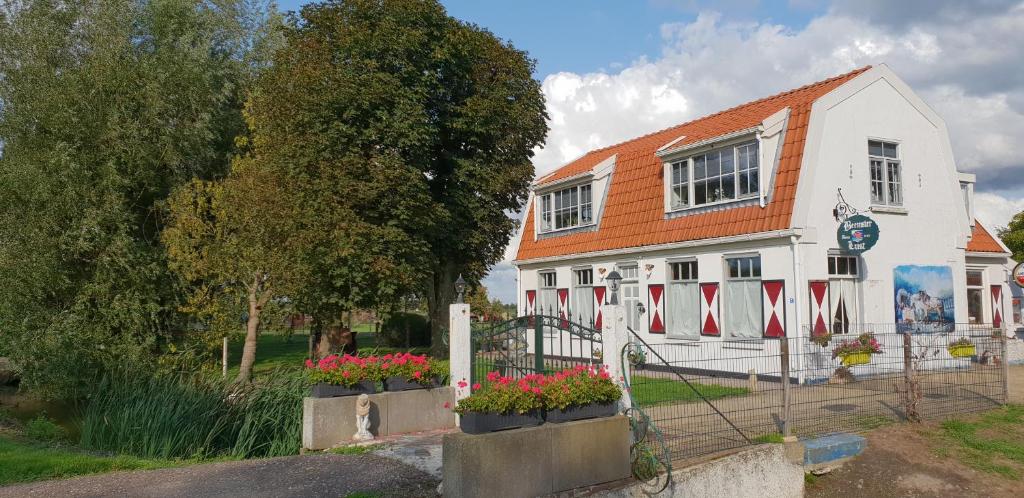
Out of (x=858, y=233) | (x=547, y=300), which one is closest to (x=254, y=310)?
(x=547, y=300)

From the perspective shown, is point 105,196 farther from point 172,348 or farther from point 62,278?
point 172,348

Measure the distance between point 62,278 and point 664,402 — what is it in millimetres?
14866

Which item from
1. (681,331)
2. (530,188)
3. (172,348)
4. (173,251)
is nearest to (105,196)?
(173,251)

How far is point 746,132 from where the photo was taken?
14.7 m

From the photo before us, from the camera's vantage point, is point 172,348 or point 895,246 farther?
point 172,348

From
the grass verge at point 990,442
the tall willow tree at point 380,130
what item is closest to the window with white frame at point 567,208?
the tall willow tree at point 380,130

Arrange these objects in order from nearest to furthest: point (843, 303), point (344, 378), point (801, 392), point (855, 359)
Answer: point (344, 378) → point (801, 392) → point (855, 359) → point (843, 303)

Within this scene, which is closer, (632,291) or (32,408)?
(32,408)

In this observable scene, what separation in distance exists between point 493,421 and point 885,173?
42.7 feet

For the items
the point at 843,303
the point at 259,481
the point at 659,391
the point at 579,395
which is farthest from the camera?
the point at 843,303

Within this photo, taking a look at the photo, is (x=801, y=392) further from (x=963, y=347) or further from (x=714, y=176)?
(x=714, y=176)

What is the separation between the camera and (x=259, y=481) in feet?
23.0

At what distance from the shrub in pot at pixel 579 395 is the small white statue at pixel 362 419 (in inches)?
129

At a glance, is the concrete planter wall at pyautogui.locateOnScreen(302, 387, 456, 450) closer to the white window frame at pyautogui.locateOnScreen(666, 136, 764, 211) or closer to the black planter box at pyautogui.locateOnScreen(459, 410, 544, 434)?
the black planter box at pyautogui.locateOnScreen(459, 410, 544, 434)
